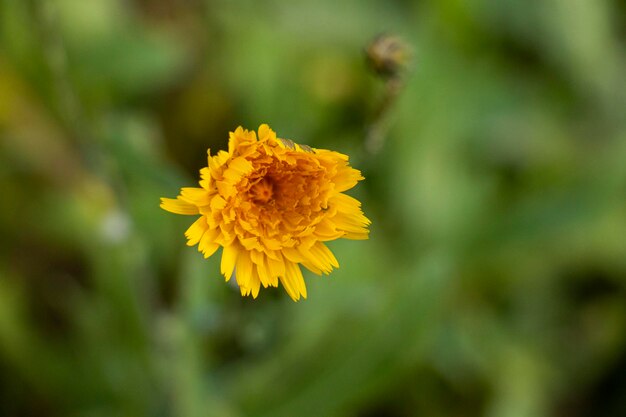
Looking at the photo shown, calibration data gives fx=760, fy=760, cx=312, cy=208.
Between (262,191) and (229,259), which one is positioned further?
(262,191)

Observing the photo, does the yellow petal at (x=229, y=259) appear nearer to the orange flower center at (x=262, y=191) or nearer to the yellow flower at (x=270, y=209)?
the yellow flower at (x=270, y=209)

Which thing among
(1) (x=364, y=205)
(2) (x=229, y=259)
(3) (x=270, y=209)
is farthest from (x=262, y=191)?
(1) (x=364, y=205)

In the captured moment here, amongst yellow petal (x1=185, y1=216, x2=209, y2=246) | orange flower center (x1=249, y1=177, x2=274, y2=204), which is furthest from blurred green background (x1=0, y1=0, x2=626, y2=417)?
yellow petal (x1=185, y1=216, x2=209, y2=246)

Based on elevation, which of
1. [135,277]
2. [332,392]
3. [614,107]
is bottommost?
[332,392]

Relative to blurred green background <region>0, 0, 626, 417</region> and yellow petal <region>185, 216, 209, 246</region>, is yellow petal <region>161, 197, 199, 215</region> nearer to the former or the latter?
yellow petal <region>185, 216, 209, 246</region>

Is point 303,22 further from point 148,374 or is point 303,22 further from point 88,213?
point 148,374

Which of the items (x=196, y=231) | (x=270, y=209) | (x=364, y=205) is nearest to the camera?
(x=196, y=231)

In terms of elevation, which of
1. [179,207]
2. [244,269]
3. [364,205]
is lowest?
[244,269]

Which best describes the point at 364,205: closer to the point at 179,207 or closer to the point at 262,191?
the point at 262,191

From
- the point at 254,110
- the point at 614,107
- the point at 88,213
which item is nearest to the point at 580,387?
the point at 614,107
